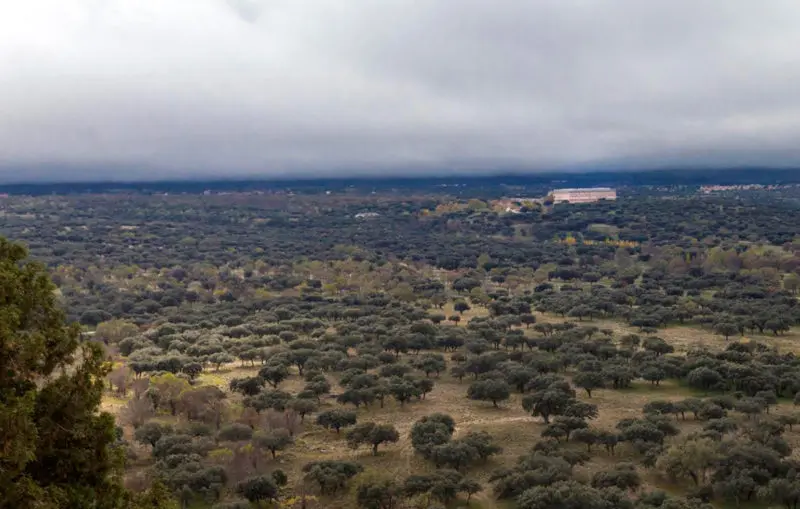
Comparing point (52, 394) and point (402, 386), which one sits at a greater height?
point (52, 394)

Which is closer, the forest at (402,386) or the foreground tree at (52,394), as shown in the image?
the foreground tree at (52,394)

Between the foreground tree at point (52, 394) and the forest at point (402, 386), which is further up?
the foreground tree at point (52, 394)

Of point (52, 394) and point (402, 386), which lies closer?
point (52, 394)

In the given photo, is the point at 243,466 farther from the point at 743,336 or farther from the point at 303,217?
the point at 303,217

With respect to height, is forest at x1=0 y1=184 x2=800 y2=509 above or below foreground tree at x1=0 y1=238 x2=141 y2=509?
below

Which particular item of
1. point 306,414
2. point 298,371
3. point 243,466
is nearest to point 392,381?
point 306,414
